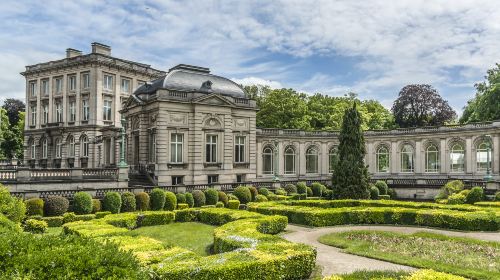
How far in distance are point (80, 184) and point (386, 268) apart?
21.4m

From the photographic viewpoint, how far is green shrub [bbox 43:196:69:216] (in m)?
23.7

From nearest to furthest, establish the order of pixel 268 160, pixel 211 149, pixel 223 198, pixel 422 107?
pixel 223 198 → pixel 211 149 → pixel 268 160 → pixel 422 107

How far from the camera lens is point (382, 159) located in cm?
5178

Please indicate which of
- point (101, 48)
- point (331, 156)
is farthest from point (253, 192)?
point (101, 48)

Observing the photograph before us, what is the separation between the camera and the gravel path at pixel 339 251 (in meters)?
13.5

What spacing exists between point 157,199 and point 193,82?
13863 millimetres

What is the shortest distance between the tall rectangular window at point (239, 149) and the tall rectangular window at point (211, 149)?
2.40 metres

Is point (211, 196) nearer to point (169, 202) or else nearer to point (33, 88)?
point (169, 202)

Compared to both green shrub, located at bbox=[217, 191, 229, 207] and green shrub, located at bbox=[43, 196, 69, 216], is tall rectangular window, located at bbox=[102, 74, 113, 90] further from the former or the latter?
green shrub, located at bbox=[43, 196, 69, 216]

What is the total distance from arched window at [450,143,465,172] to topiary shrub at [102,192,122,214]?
36301 mm

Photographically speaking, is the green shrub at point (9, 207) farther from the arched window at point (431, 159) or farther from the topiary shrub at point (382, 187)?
the arched window at point (431, 159)

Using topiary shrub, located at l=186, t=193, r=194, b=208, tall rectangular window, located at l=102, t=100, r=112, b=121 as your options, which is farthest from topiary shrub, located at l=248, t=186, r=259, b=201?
tall rectangular window, located at l=102, t=100, r=112, b=121

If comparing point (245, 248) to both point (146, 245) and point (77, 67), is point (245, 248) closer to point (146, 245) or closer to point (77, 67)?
point (146, 245)

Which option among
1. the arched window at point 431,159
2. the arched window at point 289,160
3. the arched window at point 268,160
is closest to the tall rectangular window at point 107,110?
the arched window at point 268,160
